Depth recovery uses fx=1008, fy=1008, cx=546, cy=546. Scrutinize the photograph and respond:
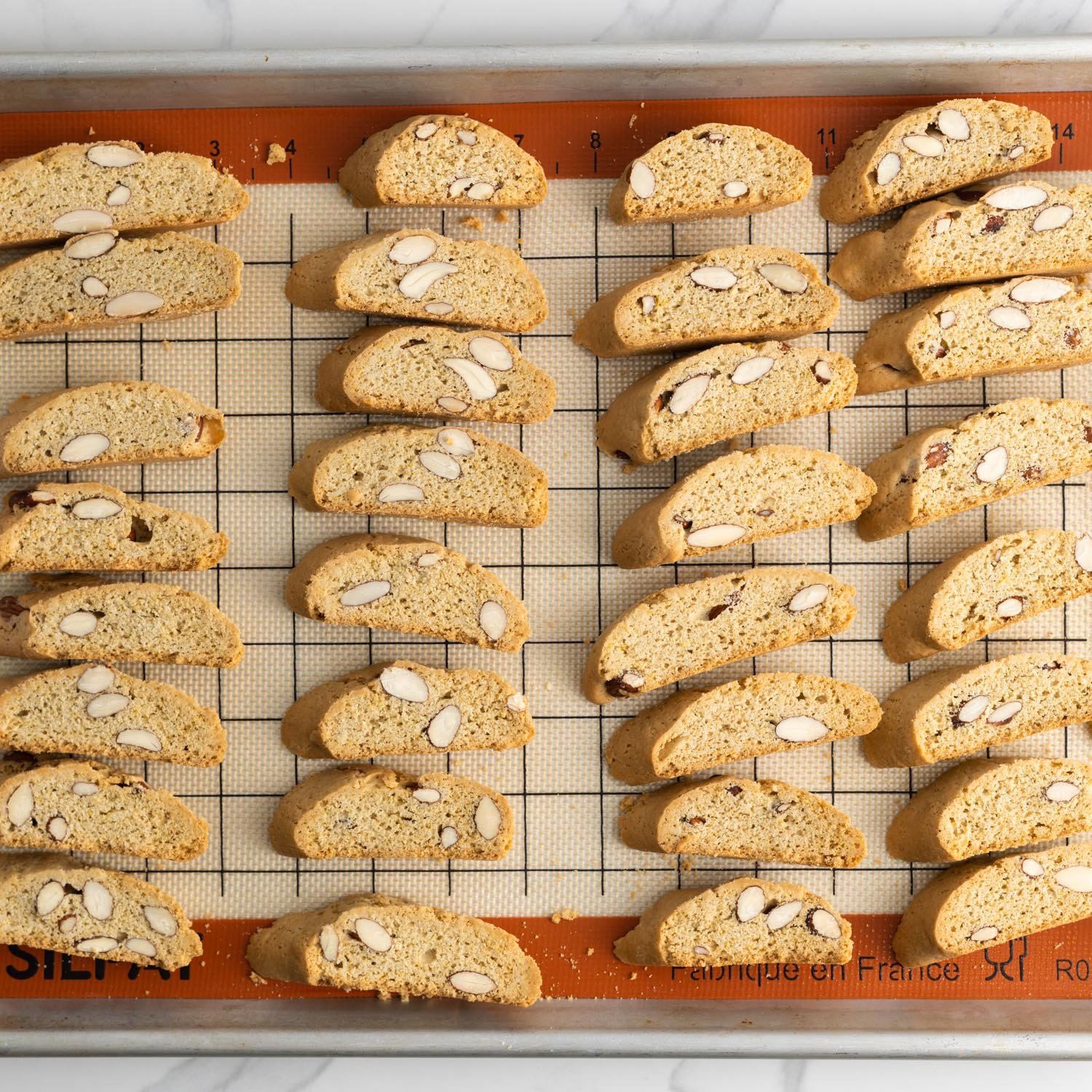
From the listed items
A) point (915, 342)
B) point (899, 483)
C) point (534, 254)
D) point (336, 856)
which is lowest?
point (336, 856)

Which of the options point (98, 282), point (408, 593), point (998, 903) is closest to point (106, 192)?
point (98, 282)

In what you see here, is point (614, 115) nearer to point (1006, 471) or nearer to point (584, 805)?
point (1006, 471)

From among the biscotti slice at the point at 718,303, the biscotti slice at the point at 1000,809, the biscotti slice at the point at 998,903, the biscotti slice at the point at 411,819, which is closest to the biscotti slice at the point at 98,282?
the biscotti slice at the point at 718,303

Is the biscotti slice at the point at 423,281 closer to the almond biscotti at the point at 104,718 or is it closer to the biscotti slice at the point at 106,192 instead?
the biscotti slice at the point at 106,192

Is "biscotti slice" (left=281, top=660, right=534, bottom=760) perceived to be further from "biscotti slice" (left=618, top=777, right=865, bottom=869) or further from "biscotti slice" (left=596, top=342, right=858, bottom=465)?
"biscotti slice" (left=596, top=342, right=858, bottom=465)

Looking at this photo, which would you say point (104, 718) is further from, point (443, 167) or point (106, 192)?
point (443, 167)

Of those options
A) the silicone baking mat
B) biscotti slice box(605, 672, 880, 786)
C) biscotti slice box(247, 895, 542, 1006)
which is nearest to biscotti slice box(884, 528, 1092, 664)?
the silicone baking mat

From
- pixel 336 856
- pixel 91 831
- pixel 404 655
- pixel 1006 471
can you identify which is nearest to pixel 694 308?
pixel 1006 471
